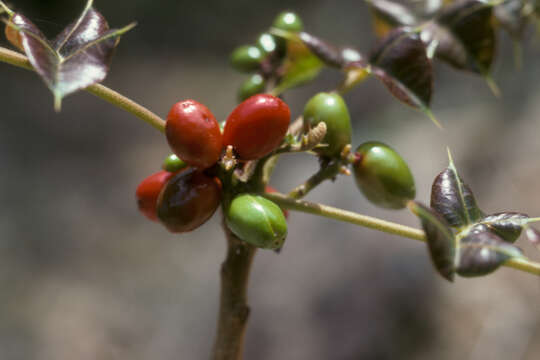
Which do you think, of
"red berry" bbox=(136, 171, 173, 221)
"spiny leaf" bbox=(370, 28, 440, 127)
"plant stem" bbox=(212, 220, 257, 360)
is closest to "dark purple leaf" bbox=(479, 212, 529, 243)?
"spiny leaf" bbox=(370, 28, 440, 127)

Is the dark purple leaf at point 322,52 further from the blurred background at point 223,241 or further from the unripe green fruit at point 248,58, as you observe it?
the blurred background at point 223,241

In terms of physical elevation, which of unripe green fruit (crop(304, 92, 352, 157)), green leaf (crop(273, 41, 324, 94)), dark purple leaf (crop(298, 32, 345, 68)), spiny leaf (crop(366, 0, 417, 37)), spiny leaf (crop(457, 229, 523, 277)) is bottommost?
spiny leaf (crop(457, 229, 523, 277))

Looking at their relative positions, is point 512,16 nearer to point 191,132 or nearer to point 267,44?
point 267,44

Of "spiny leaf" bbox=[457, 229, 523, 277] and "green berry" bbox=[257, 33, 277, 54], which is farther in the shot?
"green berry" bbox=[257, 33, 277, 54]

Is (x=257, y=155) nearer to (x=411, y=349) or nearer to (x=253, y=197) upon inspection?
(x=253, y=197)

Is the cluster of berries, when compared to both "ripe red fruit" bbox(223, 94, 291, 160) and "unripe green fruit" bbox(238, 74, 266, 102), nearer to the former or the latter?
"ripe red fruit" bbox(223, 94, 291, 160)

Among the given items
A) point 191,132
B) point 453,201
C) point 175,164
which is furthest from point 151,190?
point 453,201
